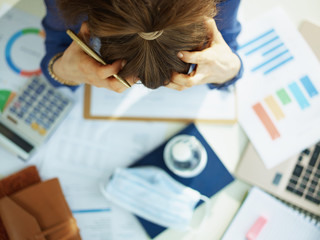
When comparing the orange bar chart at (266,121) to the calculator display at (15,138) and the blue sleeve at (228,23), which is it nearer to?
the blue sleeve at (228,23)

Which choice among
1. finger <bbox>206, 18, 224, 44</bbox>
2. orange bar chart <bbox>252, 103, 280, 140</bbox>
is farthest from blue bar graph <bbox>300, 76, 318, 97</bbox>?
finger <bbox>206, 18, 224, 44</bbox>

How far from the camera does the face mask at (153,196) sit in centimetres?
70

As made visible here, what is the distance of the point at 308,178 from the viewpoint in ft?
2.31

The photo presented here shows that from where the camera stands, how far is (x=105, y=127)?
74cm

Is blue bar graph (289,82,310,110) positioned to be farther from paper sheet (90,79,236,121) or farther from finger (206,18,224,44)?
finger (206,18,224,44)

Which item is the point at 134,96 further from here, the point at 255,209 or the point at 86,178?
the point at 255,209

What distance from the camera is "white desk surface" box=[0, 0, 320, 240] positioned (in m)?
0.72

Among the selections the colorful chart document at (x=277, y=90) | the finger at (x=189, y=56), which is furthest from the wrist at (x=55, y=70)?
the colorful chart document at (x=277, y=90)

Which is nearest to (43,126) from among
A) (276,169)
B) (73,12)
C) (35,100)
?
(35,100)

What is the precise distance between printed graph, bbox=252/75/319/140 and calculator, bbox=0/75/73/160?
1.69ft

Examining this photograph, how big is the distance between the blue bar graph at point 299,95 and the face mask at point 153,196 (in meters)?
0.36

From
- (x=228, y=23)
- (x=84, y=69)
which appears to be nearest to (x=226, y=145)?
(x=228, y=23)

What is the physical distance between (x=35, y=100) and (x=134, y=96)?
26 centimetres

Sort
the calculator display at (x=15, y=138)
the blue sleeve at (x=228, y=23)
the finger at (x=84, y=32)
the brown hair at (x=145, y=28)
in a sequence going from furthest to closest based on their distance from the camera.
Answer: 1. the calculator display at (x=15, y=138)
2. the blue sleeve at (x=228, y=23)
3. the finger at (x=84, y=32)
4. the brown hair at (x=145, y=28)
